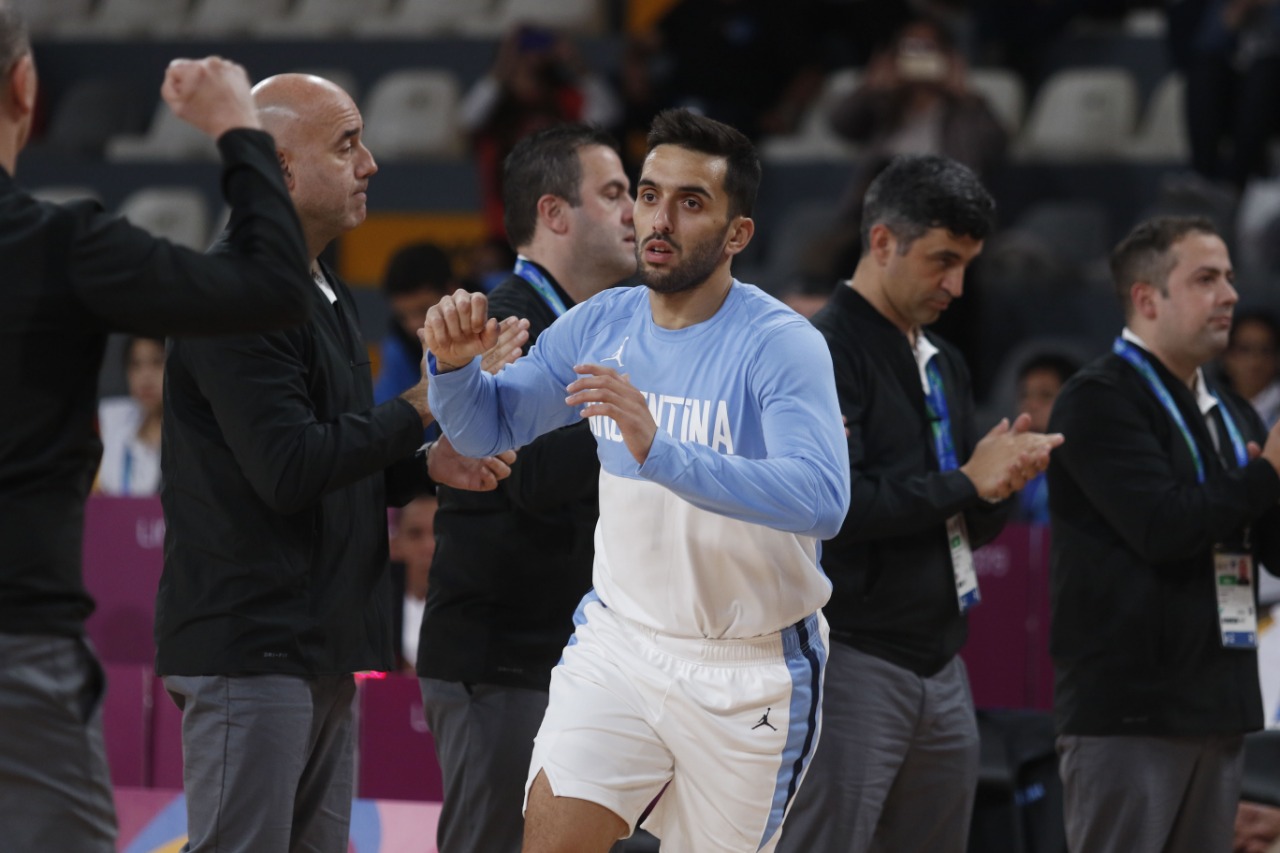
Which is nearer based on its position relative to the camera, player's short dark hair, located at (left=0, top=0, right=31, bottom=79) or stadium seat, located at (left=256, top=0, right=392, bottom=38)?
player's short dark hair, located at (left=0, top=0, right=31, bottom=79)

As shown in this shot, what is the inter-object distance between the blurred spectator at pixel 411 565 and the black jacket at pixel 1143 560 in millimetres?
2815

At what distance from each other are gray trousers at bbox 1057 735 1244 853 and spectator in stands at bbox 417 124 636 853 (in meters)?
1.48

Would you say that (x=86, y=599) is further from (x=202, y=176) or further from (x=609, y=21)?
(x=609, y=21)

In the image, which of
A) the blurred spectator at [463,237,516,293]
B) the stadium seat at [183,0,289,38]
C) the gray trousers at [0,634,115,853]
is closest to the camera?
the gray trousers at [0,634,115,853]

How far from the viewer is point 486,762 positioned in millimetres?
4418

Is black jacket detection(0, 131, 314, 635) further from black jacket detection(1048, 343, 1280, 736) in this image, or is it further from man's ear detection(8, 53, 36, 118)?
black jacket detection(1048, 343, 1280, 736)

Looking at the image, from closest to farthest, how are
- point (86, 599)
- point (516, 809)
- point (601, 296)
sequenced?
point (86, 599) → point (601, 296) → point (516, 809)

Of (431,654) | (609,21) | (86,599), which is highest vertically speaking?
(609,21)

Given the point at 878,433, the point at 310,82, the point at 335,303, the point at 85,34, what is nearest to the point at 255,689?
the point at 335,303

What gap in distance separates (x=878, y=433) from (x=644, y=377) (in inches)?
42.3

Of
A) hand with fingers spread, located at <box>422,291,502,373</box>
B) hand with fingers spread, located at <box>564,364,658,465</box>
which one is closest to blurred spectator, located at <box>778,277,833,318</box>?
hand with fingers spread, located at <box>422,291,502,373</box>

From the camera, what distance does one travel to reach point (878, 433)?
15.6 ft

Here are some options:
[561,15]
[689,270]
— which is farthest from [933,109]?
[689,270]

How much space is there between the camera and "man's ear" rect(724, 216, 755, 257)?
394 centimetres
